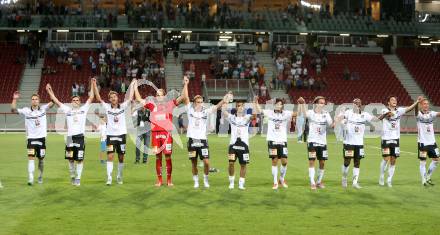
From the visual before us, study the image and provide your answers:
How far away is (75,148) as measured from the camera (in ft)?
62.0

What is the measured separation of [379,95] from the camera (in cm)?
5725

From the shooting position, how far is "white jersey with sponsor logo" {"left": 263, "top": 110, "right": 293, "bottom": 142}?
19031 millimetres

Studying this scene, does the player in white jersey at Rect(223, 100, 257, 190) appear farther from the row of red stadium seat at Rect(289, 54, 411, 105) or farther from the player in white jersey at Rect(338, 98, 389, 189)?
the row of red stadium seat at Rect(289, 54, 411, 105)

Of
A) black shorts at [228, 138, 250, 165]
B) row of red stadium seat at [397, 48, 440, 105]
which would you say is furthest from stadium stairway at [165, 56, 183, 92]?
black shorts at [228, 138, 250, 165]

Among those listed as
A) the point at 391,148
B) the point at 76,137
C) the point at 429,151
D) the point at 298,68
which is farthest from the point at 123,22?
the point at 429,151

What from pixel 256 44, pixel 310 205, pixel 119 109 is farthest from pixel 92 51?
pixel 310 205

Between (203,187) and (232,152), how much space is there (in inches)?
52.5

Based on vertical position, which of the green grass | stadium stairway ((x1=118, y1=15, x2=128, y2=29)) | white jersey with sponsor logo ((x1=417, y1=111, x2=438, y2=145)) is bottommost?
the green grass

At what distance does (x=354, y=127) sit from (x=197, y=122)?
4716 millimetres

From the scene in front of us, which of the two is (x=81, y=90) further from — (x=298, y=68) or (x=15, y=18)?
(x=298, y=68)

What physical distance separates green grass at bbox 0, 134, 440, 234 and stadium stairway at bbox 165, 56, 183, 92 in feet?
106

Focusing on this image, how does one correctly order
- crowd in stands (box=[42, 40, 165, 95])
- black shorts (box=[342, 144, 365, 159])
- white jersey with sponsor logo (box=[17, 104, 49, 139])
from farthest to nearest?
crowd in stands (box=[42, 40, 165, 95])
black shorts (box=[342, 144, 365, 159])
white jersey with sponsor logo (box=[17, 104, 49, 139])

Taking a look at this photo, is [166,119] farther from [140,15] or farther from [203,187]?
[140,15]

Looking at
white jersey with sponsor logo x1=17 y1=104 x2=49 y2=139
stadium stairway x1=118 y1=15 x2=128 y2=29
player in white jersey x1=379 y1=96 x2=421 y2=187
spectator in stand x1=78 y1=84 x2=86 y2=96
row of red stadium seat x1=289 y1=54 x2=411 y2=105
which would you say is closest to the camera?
white jersey with sponsor logo x1=17 y1=104 x2=49 y2=139
